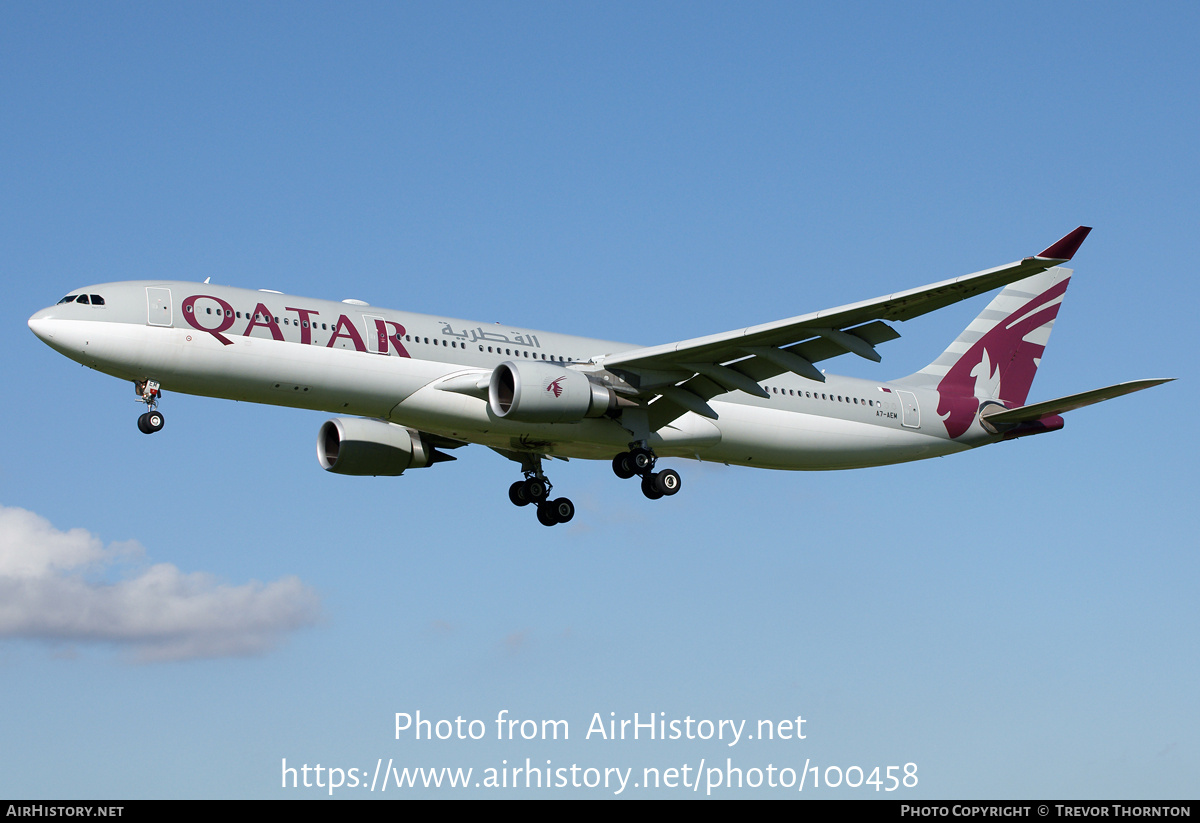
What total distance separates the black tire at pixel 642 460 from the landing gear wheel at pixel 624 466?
0.20 feet

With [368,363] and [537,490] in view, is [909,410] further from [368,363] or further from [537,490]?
[368,363]

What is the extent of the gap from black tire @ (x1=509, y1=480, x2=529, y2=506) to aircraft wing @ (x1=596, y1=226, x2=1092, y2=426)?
5.38m

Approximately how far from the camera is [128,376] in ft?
101

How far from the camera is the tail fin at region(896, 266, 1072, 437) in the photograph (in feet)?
136

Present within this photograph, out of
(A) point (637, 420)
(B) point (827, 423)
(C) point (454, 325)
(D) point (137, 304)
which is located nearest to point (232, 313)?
(D) point (137, 304)

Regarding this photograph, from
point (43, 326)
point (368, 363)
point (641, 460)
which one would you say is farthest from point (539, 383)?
point (43, 326)

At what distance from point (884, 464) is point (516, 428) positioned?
12349mm

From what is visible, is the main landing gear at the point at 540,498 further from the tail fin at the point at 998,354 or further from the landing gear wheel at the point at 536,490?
the tail fin at the point at 998,354

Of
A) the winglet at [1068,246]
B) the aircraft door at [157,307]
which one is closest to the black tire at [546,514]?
the aircraft door at [157,307]

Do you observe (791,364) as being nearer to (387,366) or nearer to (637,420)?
(637,420)

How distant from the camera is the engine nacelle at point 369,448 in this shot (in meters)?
37.2

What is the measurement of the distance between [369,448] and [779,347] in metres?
12.1

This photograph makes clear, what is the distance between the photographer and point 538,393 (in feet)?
104

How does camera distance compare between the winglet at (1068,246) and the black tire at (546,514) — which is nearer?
the winglet at (1068,246)
